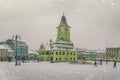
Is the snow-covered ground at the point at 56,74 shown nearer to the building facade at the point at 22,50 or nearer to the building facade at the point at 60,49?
the building facade at the point at 60,49

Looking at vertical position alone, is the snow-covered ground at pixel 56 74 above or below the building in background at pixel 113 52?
below

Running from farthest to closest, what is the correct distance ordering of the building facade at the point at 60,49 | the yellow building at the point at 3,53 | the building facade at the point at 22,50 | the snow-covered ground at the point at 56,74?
the building facade at the point at 22,50, the building facade at the point at 60,49, the yellow building at the point at 3,53, the snow-covered ground at the point at 56,74

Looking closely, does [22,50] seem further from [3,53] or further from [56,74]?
[56,74]

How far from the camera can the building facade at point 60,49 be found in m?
138

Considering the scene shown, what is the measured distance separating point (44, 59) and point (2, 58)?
66.3ft

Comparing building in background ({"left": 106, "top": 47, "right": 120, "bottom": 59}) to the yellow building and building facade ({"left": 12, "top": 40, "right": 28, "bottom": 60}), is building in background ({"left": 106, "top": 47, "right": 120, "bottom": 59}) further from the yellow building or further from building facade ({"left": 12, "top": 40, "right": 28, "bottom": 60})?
the yellow building

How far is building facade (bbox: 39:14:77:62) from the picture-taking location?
Answer: 453ft

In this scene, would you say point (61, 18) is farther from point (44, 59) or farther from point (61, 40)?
point (44, 59)

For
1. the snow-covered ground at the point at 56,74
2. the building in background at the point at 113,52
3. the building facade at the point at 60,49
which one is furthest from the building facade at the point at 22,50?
the snow-covered ground at the point at 56,74

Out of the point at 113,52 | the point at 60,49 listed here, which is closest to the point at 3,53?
the point at 60,49

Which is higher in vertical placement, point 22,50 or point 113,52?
point 22,50

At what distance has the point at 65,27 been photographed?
152875 millimetres

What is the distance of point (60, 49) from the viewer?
139 metres

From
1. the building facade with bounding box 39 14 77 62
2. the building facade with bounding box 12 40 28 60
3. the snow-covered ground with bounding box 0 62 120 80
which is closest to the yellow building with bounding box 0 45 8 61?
the building facade with bounding box 12 40 28 60
